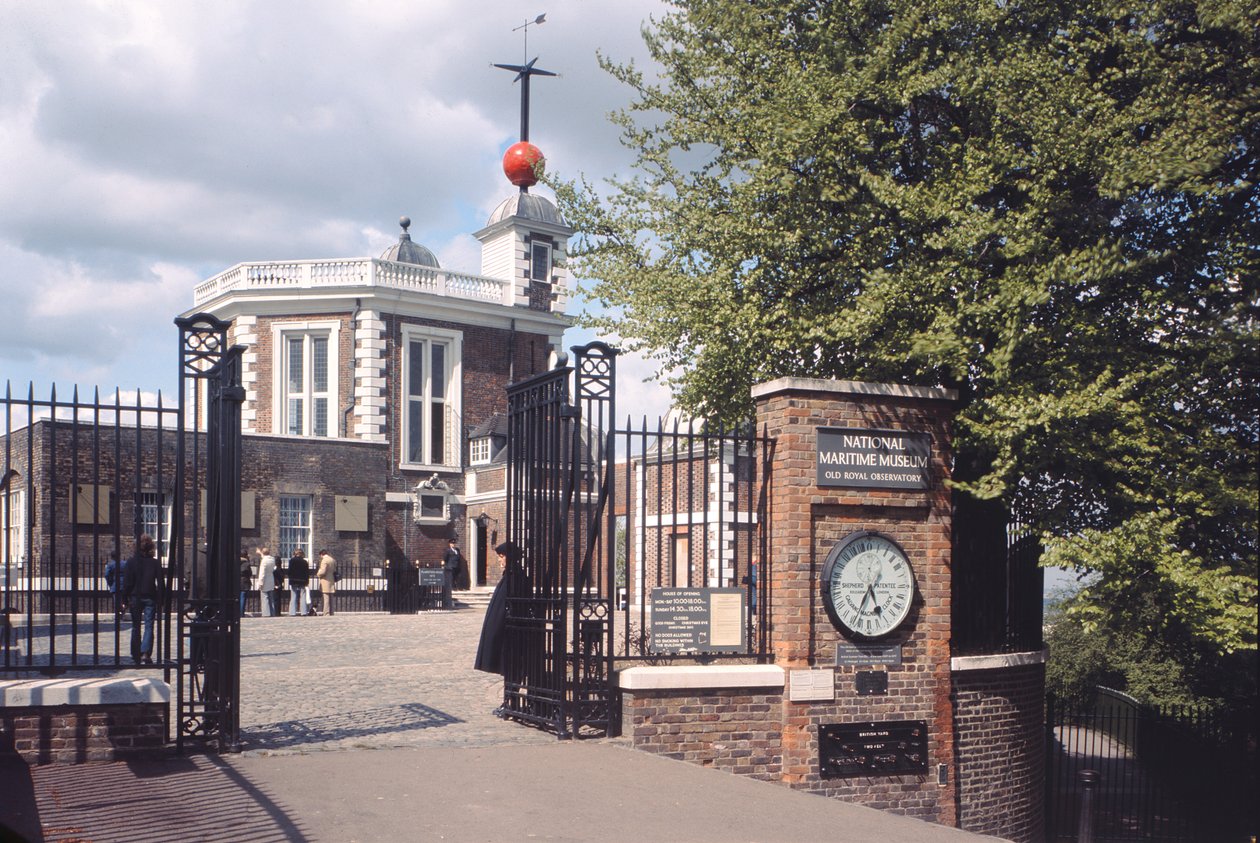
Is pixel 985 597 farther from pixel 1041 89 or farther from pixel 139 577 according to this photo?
pixel 139 577

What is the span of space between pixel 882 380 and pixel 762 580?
344cm

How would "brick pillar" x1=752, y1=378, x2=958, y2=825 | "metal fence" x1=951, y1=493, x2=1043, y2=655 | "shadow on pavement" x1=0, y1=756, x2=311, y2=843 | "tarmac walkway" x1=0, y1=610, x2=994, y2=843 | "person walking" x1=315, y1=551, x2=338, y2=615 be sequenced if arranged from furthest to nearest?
"person walking" x1=315, y1=551, x2=338, y2=615
"metal fence" x1=951, y1=493, x2=1043, y2=655
"brick pillar" x1=752, y1=378, x2=958, y2=825
"tarmac walkway" x1=0, y1=610, x2=994, y2=843
"shadow on pavement" x1=0, y1=756, x2=311, y2=843

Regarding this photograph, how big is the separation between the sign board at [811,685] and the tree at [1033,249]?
237cm

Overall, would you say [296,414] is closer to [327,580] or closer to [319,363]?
[319,363]

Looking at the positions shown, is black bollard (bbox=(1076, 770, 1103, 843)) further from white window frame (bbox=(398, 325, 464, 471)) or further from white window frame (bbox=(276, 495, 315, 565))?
white window frame (bbox=(398, 325, 464, 471))

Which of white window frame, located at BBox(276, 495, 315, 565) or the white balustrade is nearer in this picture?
white window frame, located at BBox(276, 495, 315, 565)

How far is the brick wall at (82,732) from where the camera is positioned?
27.1 feet

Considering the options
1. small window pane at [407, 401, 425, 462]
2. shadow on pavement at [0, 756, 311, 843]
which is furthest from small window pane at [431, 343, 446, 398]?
shadow on pavement at [0, 756, 311, 843]

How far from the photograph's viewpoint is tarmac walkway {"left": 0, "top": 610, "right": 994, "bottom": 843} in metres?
6.83

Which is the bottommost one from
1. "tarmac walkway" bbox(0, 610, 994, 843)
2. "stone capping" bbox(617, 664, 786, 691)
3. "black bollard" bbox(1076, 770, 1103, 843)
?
"black bollard" bbox(1076, 770, 1103, 843)

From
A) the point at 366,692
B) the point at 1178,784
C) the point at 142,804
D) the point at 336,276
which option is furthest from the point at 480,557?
the point at 142,804

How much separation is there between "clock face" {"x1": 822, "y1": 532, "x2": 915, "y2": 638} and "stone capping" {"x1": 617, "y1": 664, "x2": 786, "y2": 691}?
814 millimetres

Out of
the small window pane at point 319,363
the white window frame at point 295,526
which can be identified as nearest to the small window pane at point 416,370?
the small window pane at point 319,363

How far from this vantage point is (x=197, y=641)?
9391 millimetres
